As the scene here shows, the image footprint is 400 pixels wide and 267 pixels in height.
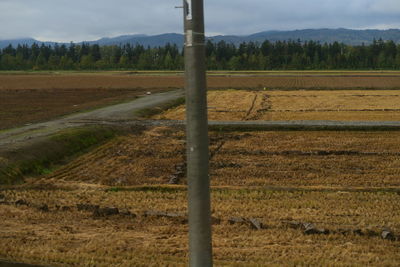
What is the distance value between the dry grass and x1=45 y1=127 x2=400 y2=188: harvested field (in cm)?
320

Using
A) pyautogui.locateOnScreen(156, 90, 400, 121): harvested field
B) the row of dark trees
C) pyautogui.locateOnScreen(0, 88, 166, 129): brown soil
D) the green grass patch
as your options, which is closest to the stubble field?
the green grass patch

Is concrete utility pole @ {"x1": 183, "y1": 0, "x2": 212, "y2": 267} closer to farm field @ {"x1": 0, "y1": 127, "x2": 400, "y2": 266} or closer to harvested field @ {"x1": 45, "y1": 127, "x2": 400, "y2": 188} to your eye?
farm field @ {"x1": 0, "y1": 127, "x2": 400, "y2": 266}

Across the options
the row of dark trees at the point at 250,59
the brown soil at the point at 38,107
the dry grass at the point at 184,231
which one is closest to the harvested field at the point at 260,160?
the dry grass at the point at 184,231

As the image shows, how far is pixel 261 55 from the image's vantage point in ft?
548

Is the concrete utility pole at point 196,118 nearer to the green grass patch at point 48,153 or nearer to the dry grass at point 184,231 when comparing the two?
the dry grass at point 184,231

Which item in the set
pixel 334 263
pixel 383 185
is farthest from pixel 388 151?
pixel 334 263

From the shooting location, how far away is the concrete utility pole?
5.61 m

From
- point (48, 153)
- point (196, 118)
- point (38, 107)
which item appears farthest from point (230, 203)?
point (38, 107)

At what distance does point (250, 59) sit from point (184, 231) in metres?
157

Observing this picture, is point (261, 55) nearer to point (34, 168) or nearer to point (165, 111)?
point (165, 111)

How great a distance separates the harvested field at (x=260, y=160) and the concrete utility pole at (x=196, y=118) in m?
14.6

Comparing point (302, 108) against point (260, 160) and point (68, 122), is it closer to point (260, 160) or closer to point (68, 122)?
point (68, 122)

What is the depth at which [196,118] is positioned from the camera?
5.68 meters

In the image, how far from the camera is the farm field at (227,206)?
35.2 ft
